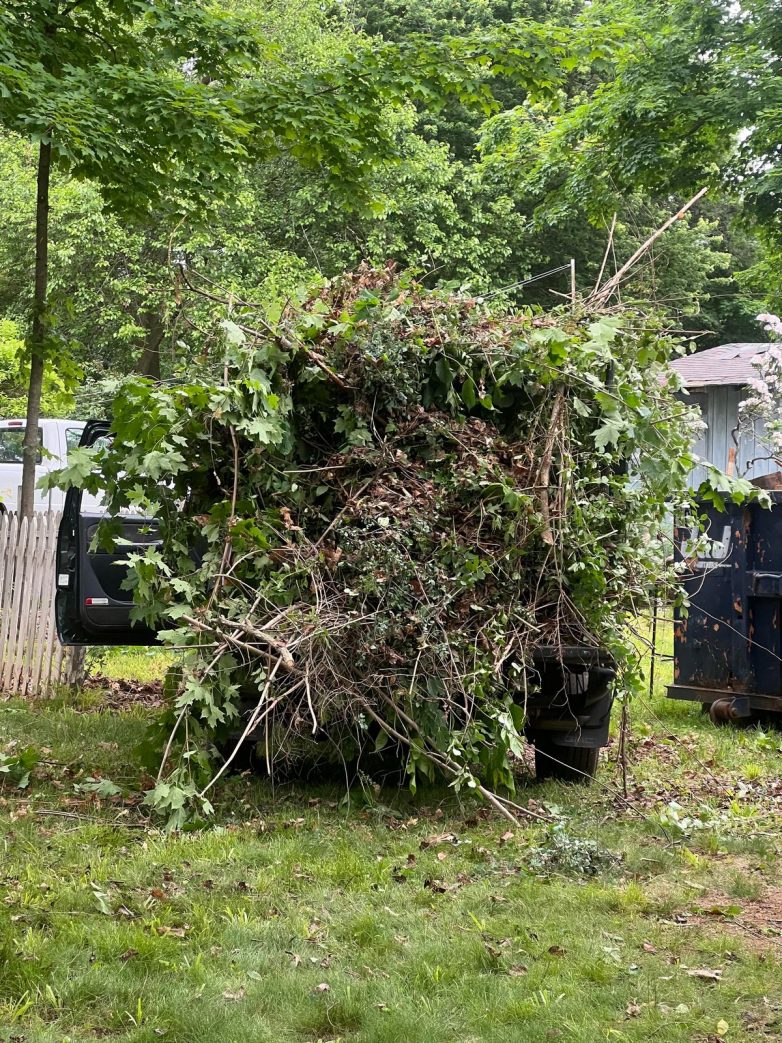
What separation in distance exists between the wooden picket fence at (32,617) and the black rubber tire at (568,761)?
4.68 metres

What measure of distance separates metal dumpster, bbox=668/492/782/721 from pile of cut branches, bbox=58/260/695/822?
7.76 ft

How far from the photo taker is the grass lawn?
3.55 m

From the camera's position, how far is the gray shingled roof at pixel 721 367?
25.1m

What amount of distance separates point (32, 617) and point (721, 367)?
2127 cm

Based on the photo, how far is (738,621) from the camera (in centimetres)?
873

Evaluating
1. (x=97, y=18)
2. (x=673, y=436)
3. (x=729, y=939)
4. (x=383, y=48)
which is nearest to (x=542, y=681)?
(x=673, y=436)

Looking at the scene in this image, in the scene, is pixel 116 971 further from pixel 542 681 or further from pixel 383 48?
pixel 383 48

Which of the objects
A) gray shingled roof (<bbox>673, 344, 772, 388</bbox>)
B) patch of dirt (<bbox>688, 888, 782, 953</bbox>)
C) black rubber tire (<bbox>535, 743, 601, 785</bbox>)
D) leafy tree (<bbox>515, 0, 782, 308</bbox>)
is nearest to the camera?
patch of dirt (<bbox>688, 888, 782, 953</bbox>)

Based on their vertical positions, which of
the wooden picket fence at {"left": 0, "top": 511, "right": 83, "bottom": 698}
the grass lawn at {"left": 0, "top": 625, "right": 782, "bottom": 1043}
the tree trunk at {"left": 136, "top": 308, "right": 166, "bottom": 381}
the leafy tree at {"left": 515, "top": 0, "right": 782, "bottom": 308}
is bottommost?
the grass lawn at {"left": 0, "top": 625, "right": 782, "bottom": 1043}

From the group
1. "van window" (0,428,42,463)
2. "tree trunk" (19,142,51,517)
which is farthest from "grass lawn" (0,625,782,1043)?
"van window" (0,428,42,463)

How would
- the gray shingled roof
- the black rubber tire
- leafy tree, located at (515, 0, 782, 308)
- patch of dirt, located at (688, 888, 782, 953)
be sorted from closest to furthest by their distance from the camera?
patch of dirt, located at (688, 888, 782, 953) < the black rubber tire < leafy tree, located at (515, 0, 782, 308) < the gray shingled roof

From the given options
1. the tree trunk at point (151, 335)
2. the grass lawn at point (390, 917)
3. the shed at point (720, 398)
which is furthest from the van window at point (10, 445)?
the shed at point (720, 398)

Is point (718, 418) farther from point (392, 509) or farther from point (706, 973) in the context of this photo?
point (706, 973)

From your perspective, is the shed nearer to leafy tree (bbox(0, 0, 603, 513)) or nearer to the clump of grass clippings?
leafy tree (bbox(0, 0, 603, 513))
